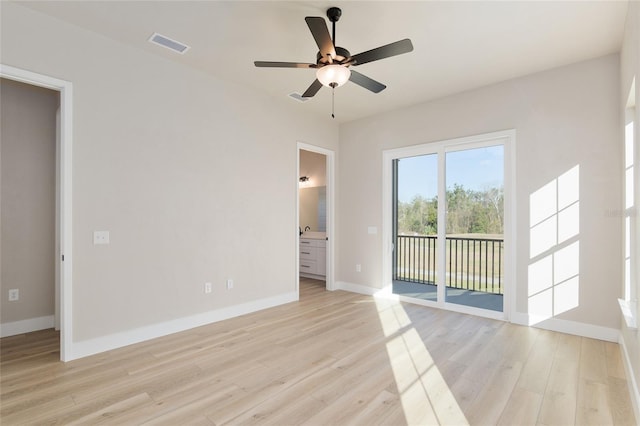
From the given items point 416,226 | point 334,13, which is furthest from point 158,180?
point 416,226

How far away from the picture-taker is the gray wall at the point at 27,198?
11.6 feet

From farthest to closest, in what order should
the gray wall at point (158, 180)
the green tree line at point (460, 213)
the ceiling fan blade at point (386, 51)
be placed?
1. the green tree line at point (460, 213)
2. the gray wall at point (158, 180)
3. the ceiling fan blade at point (386, 51)

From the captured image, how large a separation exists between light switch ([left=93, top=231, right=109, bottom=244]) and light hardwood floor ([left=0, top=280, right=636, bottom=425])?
1064mm

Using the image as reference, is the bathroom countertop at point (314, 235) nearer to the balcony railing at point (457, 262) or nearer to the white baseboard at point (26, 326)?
the balcony railing at point (457, 262)

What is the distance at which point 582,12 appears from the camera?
265cm

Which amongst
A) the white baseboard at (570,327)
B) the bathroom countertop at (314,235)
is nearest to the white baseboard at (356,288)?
the bathroom countertop at (314,235)

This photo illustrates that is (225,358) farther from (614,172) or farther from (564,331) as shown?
(614,172)

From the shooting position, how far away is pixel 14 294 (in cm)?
355

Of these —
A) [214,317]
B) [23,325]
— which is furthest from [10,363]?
[214,317]

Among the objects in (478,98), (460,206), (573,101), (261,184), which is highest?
(478,98)

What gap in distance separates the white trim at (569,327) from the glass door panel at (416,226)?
1.14 meters

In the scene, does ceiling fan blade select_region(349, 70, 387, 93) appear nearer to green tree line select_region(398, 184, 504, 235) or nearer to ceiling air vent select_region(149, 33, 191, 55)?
ceiling air vent select_region(149, 33, 191, 55)

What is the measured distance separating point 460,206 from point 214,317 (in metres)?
3.59

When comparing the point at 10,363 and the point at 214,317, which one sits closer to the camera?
the point at 10,363
